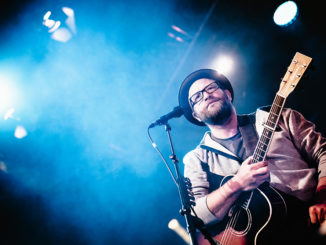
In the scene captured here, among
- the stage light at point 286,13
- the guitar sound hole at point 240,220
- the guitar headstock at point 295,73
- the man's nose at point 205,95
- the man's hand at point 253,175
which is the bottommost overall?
the guitar sound hole at point 240,220

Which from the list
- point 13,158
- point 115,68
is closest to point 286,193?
point 115,68

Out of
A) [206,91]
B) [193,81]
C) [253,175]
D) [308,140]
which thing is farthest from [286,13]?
[253,175]

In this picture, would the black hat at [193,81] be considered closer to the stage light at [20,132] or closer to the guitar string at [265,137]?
the guitar string at [265,137]

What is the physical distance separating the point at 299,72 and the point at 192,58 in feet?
9.79

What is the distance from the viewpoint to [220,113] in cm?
282

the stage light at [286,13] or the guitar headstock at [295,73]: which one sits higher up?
the stage light at [286,13]

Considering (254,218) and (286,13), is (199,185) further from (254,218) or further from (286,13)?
(286,13)

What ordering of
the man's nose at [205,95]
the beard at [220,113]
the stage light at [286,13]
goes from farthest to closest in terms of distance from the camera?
the stage light at [286,13], the man's nose at [205,95], the beard at [220,113]

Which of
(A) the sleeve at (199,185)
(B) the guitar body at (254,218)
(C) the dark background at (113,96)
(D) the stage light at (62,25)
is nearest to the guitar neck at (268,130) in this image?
(B) the guitar body at (254,218)

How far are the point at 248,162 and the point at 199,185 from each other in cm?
94

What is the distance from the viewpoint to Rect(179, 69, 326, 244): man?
1.83 metres

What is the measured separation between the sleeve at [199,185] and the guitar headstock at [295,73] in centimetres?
150

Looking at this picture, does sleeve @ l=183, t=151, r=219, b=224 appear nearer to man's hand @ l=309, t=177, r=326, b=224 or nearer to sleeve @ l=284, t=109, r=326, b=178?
man's hand @ l=309, t=177, r=326, b=224

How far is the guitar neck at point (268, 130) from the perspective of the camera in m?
2.07
